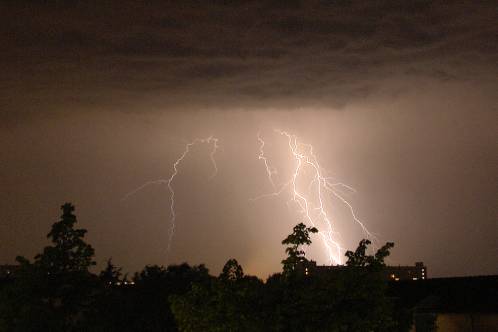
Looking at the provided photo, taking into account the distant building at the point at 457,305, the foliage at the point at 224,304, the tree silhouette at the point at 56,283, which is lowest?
the foliage at the point at 224,304

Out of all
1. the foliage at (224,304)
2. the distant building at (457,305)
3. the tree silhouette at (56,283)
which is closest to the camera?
the foliage at (224,304)

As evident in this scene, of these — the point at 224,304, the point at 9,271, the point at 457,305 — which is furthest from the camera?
the point at 9,271

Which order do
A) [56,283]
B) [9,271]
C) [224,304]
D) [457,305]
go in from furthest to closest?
1. [9,271]
2. [457,305]
3. [56,283]
4. [224,304]

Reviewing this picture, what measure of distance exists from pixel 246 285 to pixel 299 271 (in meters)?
1.28

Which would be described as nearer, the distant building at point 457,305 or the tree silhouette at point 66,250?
the tree silhouette at point 66,250

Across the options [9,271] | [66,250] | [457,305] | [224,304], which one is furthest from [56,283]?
[9,271]

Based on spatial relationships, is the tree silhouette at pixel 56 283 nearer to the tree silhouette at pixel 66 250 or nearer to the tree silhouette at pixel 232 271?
the tree silhouette at pixel 66 250

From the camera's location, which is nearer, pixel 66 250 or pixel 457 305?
pixel 66 250

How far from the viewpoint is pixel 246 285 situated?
16547 mm

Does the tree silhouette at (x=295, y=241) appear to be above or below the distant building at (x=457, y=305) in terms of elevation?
below

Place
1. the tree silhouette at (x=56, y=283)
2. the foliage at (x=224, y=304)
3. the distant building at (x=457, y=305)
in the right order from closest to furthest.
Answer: the foliage at (x=224, y=304)
the tree silhouette at (x=56, y=283)
the distant building at (x=457, y=305)

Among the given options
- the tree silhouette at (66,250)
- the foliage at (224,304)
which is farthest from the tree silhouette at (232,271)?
the tree silhouette at (66,250)

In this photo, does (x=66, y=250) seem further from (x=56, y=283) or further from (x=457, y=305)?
(x=457, y=305)

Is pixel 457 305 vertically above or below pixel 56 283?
above
